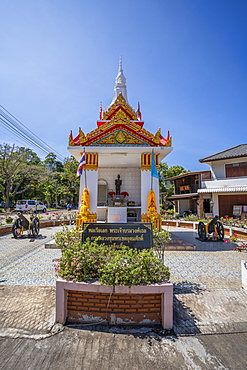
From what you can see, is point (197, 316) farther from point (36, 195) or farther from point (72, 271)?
point (36, 195)

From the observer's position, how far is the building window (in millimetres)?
19875

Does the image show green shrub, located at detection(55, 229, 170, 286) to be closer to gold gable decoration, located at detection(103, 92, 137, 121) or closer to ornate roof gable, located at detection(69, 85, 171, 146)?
ornate roof gable, located at detection(69, 85, 171, 146)

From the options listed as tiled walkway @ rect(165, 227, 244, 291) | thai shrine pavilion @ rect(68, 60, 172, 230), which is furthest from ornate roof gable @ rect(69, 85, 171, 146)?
tiled walkway @ rect(165, 227, 244, 291)

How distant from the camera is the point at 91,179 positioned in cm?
1063

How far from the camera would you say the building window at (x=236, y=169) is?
1988 cm

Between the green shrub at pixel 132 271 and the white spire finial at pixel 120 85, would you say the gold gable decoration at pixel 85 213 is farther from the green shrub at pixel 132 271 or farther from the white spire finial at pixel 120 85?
the white spire finial at pixel 120 85

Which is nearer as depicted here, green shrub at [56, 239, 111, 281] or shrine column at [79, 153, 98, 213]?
green shrub at [56, 239, 111, 281]

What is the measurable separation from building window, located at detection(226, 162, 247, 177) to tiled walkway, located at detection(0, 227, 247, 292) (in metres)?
12.9

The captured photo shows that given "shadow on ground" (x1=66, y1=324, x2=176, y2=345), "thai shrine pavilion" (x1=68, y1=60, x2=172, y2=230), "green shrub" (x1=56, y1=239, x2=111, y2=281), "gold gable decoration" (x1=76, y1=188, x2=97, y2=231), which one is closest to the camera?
"shadow on ground" (x1=66, y1=324, x2=176, y2=345)

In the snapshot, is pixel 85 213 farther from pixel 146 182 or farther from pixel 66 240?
pixel 66 240

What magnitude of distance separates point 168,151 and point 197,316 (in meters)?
8.24

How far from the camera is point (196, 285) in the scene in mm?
4914

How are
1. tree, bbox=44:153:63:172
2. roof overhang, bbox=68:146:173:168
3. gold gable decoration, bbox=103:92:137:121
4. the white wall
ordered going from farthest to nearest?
tree, bbox=44:153:63:172, the white wall, gold gable decoration, bbox=103:92:137:121, roof overhang, bbox=68:146:173:168

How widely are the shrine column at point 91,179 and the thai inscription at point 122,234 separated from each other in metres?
5.87
